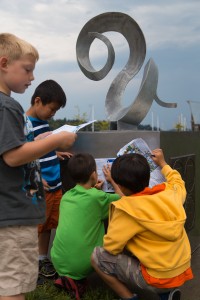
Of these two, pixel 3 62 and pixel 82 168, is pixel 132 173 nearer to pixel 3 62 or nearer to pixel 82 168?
pixel 82 168

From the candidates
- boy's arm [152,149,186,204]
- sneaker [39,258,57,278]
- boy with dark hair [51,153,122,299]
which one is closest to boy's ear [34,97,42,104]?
boy with dark hair [51,153,122,299]

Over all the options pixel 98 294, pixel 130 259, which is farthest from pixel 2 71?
pixel 98 294

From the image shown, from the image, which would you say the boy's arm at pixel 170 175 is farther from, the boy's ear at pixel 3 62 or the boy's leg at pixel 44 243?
the boy's ear at pixel 3 62

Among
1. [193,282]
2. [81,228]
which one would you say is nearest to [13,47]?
[81,228]

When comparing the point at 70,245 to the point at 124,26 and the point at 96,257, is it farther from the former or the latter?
the point at 124,26

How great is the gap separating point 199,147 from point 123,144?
1.09 metres

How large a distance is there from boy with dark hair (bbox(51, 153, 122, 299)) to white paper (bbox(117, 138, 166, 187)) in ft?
0.95

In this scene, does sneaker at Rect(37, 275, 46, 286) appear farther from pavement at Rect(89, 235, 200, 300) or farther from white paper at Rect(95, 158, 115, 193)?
white paper at Rect(95, 158, 115, 193)

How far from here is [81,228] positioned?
2.86 meters

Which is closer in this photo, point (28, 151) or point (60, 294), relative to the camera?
point (28, 151)

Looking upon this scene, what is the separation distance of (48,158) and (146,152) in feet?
2.39

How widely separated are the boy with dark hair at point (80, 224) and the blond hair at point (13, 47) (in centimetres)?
100

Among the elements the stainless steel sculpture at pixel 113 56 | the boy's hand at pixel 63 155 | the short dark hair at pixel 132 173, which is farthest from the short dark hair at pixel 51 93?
the short dark hair at pixel 132 173

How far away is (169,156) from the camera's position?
11.0 feet
